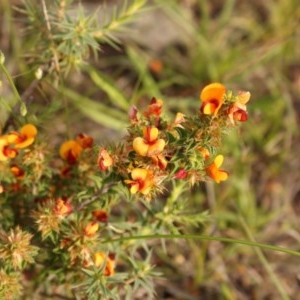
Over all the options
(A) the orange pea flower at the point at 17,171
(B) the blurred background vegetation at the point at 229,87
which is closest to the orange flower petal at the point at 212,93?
(A) the orange pea flower at the point at 17,171

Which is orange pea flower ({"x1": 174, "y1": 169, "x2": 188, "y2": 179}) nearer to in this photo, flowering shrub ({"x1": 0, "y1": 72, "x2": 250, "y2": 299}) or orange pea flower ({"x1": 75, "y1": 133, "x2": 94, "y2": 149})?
flowering shrub ({"x1": 0, "y1": 72, "x2": 250, "y2": 299})

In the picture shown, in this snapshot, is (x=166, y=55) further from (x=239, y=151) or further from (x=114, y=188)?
(x=114, y=188)

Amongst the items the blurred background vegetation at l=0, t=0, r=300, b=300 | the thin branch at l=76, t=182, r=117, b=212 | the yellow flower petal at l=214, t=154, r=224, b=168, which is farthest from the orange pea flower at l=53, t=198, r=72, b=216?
the blurred background vegetation at l=0, t=0, r=300, b=300

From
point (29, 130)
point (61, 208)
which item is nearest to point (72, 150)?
point (29, 130)

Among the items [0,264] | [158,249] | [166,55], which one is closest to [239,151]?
[158,249]

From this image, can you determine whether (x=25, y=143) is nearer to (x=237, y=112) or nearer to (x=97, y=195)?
(x=97, y=195)
